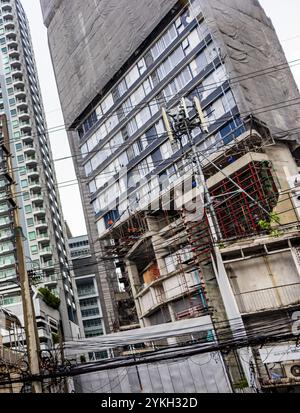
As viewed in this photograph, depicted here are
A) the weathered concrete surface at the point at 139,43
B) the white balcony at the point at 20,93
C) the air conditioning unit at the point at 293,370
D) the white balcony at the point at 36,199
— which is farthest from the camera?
the white balcony at the point at 20,93

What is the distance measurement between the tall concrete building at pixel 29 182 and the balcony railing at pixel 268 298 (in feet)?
98.6

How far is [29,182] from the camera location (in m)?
66.5

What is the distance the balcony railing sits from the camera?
2070 centimetres

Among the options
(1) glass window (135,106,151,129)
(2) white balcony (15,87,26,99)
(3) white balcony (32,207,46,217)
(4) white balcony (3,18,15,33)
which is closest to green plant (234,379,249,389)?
(1) glass window (135,106,151,129)

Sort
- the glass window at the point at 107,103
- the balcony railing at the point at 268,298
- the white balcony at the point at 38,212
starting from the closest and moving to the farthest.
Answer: the balcony railing at the point at 268,298
the glass window at the point at 107,103
the white balcony at the point at 38,212

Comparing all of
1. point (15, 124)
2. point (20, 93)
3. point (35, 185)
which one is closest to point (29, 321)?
point (35, 185)

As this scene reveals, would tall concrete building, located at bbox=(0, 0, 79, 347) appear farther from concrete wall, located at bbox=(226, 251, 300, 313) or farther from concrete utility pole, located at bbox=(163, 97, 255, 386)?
concrete wall, located at bbox=(226, 251, 300, 313)

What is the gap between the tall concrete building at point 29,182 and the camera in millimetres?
58250

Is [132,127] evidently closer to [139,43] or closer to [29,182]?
[139,43]

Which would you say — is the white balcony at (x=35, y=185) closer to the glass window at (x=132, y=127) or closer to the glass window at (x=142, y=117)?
the glass window at (x=132, y=127)

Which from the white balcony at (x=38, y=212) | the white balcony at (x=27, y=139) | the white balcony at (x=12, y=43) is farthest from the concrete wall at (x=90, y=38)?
the white balcony at (x=12, y=43)

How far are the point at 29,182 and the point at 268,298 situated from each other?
5272 cm
